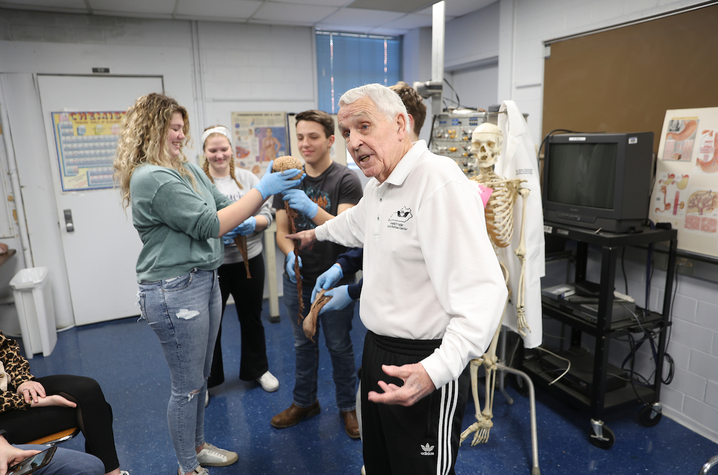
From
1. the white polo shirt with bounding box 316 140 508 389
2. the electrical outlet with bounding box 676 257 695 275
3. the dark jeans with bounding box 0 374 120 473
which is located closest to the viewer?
the white polo shirt with bounding box 316 140 508 389

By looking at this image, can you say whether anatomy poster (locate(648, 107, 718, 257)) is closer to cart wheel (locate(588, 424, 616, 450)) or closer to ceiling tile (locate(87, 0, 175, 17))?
cart wheel (locate(588, 424, 616, 450))

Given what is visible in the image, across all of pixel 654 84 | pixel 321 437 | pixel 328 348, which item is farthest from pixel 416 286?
pixel 654 84

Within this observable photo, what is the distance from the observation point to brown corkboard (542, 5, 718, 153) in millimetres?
2297

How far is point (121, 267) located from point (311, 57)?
266 cm

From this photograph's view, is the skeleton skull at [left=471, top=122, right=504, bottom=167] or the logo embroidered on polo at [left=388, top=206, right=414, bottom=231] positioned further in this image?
the skeleton skull at [left=471, top=122, right=504, bottom=167]

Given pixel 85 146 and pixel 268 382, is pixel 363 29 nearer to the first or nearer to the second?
pixel 85 146

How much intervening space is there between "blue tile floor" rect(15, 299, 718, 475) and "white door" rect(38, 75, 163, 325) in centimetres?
92

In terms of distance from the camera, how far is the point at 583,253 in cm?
293

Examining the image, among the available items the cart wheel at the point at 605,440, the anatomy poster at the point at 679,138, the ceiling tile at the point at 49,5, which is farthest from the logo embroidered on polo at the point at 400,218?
the ceiling tile at the point at 49,5

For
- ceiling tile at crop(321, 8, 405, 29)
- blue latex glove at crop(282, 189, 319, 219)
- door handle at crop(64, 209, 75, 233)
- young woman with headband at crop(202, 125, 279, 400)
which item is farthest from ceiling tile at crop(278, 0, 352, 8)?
door handle at crop(64, 209, 75, 233)

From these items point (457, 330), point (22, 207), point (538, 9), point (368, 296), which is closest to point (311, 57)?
point (538, 9)

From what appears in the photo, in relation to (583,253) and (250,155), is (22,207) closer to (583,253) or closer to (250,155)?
(250,155)

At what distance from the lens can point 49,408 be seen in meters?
1.67

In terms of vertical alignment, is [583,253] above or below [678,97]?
below
